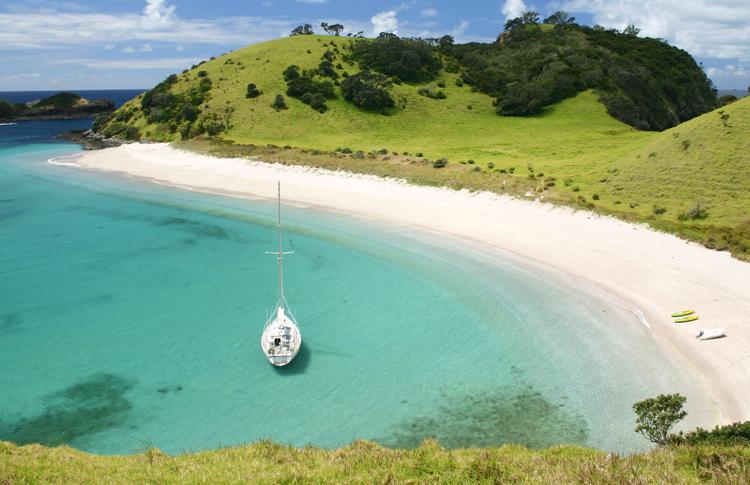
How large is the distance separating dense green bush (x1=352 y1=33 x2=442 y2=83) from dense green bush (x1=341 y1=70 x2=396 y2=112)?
12002 millimetres

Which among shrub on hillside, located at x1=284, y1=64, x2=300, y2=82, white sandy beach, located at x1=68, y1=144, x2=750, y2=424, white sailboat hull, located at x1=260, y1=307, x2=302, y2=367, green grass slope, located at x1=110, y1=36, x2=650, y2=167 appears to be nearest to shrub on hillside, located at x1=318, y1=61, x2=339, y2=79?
green grass slope, located at x1=110, y1=36, x2=650, y2=167

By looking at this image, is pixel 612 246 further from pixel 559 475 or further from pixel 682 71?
pixel 682 71

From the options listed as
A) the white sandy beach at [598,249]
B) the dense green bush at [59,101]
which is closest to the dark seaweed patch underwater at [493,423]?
the white sandy beach at [598,249]

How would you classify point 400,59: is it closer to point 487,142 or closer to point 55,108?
point 487,142

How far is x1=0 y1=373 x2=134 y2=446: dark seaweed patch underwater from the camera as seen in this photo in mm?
18875

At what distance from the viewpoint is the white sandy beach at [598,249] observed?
21922 millimetres

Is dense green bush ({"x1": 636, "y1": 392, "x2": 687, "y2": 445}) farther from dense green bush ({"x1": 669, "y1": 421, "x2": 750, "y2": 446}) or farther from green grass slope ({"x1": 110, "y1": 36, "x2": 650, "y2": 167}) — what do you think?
green grass slope ({"x1": 110, "y1": 36, "x2": 650, "y2": 167})

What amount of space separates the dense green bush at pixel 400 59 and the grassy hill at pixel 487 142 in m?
3.55

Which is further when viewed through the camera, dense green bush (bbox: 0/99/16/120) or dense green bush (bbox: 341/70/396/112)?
dense green bush (bbox: 0/99/16/120)

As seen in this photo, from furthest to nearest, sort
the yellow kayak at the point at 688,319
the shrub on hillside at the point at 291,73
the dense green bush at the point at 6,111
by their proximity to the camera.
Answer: the dense green bush at the point at 6,111 → the shrub on hillside at the point at 291,73 → the yellow kayak at the point at 688,319

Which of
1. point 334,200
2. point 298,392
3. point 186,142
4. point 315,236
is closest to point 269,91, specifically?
point 186,142

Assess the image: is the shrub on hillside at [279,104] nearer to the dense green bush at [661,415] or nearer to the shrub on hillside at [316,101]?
the shrub on hillside at [316,101]

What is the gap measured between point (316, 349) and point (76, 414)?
10.4m

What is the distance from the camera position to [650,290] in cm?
2817
